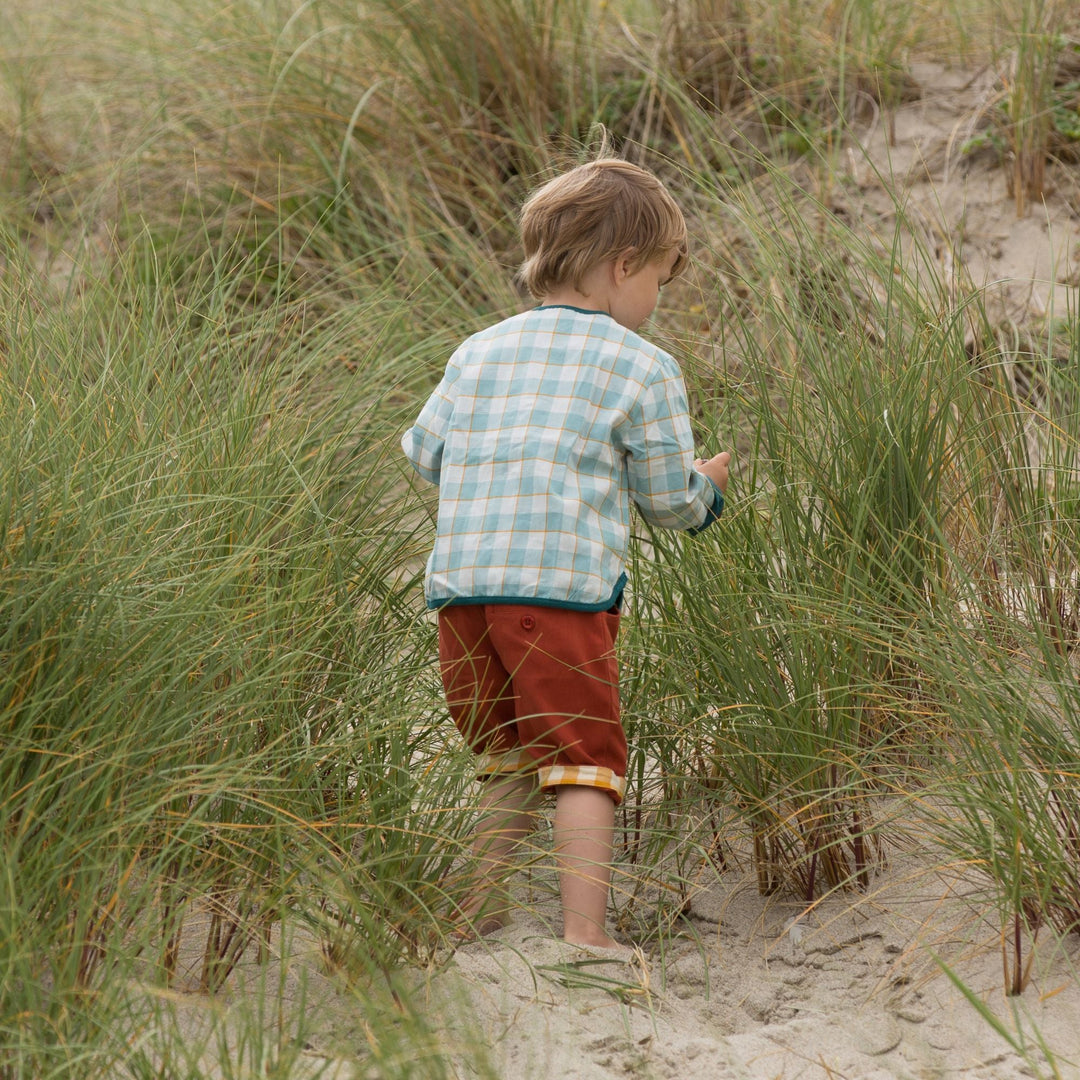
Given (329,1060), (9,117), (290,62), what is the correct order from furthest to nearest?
(9,117), (290,62), (329,1060)

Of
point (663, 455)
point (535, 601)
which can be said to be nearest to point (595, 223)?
point (663, 455)

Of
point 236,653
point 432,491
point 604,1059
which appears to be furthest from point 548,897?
point 432,491

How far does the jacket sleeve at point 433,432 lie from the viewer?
237 cm

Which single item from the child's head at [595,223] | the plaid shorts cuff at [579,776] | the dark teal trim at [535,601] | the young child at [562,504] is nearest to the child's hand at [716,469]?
the young child at [562,504]

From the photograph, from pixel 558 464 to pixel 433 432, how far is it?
0.29 metres

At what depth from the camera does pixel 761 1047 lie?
1905 millimetres

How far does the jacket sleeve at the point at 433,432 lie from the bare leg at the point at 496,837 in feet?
1.85

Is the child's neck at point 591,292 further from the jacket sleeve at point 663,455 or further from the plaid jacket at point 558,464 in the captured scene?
the jacket sleeve at point 663,455

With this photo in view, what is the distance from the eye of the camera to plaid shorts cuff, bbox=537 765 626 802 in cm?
219

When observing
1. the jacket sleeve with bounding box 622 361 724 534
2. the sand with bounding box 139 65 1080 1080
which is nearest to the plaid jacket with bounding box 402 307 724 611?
the jacket sleeve with bounding box 622 361 724 534

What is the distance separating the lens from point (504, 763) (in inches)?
90.3

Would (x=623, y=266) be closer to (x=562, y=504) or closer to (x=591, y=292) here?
(x=591, y=292)

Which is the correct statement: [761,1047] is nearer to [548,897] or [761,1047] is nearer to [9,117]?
[548,897]

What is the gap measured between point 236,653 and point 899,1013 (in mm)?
1107
